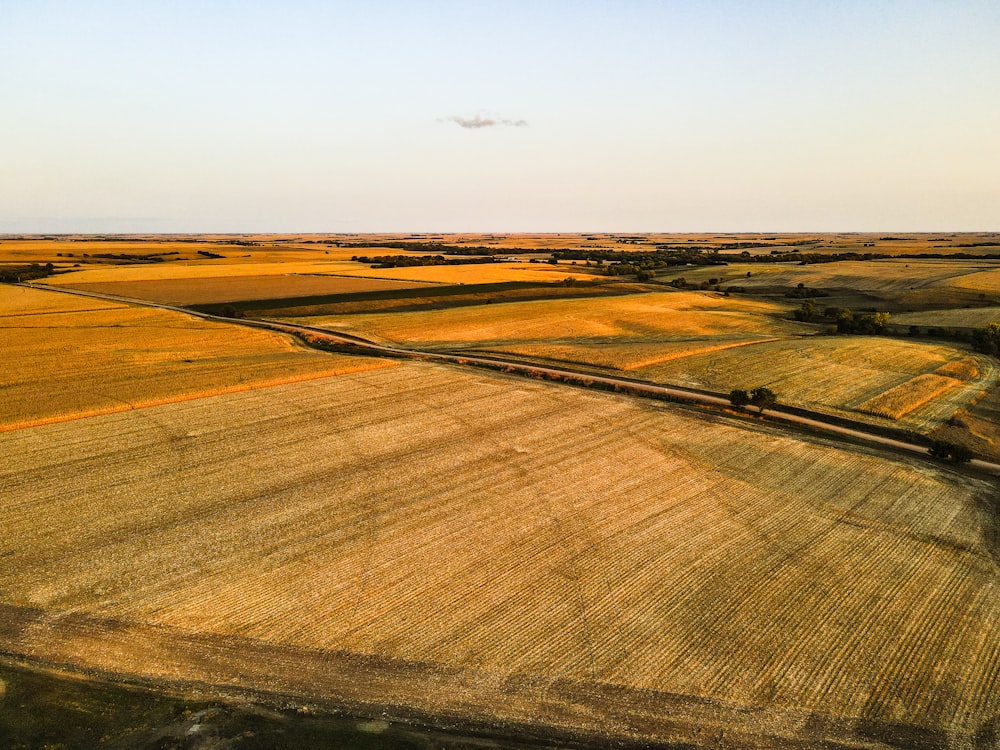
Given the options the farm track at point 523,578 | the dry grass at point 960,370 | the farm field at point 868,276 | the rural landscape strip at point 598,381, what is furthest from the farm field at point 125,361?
the farm field at point 868,276

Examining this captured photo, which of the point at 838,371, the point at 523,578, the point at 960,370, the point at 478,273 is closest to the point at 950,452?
the point at 838,371

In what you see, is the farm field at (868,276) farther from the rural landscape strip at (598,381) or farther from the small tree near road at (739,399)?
the small tree near road at (739,399)

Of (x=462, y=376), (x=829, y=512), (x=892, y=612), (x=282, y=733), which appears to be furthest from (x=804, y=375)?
(x=282, y=733)

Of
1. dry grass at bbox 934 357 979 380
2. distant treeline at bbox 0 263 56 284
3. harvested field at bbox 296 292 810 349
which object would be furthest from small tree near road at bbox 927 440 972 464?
distant treeline at bbox 0 263 56 284

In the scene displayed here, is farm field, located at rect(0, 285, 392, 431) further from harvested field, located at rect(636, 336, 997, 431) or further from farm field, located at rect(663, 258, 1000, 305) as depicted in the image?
farm field, located at rect(663, 258, 1000, 305)

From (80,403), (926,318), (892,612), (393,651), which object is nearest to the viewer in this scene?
(393,651)

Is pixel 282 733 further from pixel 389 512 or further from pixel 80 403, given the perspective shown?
pixel 80 403
